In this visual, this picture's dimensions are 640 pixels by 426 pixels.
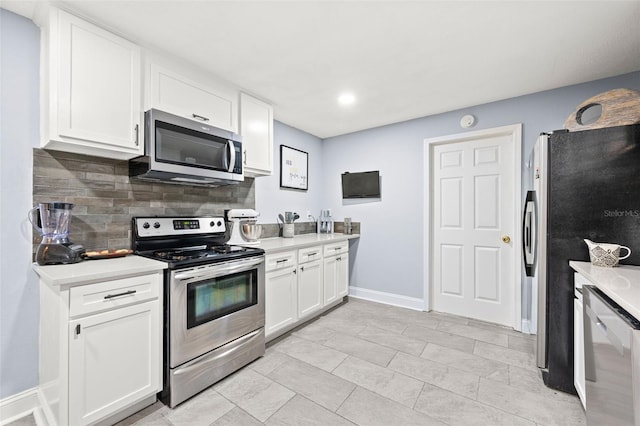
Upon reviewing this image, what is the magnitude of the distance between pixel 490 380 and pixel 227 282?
2.08 metres

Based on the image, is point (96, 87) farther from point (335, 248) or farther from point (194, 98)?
point (335, 248)

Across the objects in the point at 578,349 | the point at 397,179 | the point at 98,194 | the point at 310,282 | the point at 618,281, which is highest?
the point at 397,179

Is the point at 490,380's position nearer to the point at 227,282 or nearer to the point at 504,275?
→ the point at 504,275

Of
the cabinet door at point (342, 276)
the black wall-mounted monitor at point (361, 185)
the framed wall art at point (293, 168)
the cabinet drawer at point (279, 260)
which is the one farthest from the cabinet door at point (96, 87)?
the black wall-mounted monitor at point (361, 185)

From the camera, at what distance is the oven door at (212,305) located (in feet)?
5.76

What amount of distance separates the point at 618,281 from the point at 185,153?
2.77m

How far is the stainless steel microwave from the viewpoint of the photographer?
1.94m

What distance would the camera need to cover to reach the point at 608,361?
3.98 ft

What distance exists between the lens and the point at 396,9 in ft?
5.31

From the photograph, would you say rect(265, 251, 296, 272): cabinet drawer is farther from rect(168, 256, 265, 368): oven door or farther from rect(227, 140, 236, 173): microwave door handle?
rect(227, 140, 236, 173): microwave door handle

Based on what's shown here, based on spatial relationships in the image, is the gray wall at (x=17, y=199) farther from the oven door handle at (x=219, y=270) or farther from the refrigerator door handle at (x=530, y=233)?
the refrigerator door handle at (x=530, y=233)

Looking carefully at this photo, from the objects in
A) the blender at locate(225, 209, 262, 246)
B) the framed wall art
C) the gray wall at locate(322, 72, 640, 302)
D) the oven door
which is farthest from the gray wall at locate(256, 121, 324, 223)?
the oven door

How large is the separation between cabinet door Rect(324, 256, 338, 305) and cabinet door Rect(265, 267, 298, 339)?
56 cm

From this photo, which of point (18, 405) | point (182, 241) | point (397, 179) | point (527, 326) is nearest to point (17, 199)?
point (182, 241)
